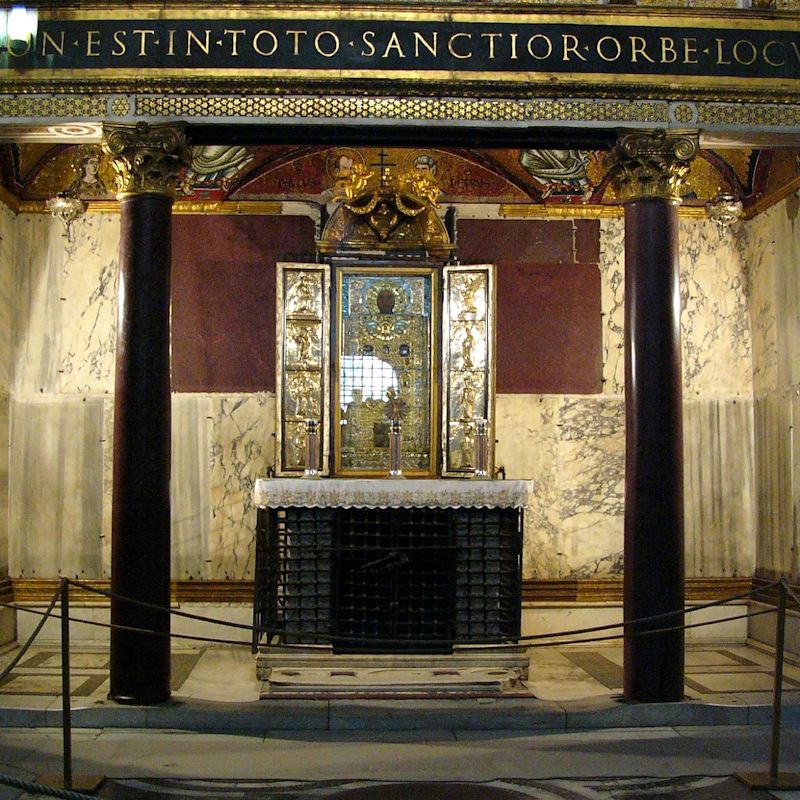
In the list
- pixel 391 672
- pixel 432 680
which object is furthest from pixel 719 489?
pixel 391 672

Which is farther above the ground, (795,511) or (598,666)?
(795,511)

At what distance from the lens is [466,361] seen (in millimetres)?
9867

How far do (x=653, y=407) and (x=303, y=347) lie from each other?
340 cm

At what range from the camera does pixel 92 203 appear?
33.0ft

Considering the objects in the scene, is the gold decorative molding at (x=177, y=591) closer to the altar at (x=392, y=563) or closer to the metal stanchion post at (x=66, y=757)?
the altar at (x=392, y=563)

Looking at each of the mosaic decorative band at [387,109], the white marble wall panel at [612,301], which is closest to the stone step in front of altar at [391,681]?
the white marble wall panel at [612,301]

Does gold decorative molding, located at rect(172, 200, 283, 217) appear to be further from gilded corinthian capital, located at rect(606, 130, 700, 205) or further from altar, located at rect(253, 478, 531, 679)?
gilded corinthian capital, located at rect(606, 130, 700, 205)

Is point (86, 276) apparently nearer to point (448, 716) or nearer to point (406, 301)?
point (406, 301)

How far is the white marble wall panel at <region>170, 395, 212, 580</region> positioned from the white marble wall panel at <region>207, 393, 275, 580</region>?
0.06 meters

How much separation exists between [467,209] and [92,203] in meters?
3.42

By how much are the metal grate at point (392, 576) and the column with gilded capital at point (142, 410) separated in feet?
3.65

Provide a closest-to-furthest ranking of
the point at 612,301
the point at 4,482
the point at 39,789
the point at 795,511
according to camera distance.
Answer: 1. the point at 39,789
2. the point at 795,511
3. the point at 4,482
4. the point at 612,301

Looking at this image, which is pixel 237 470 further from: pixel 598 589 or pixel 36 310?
pixel 598 589

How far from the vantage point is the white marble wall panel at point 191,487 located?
9875mm
